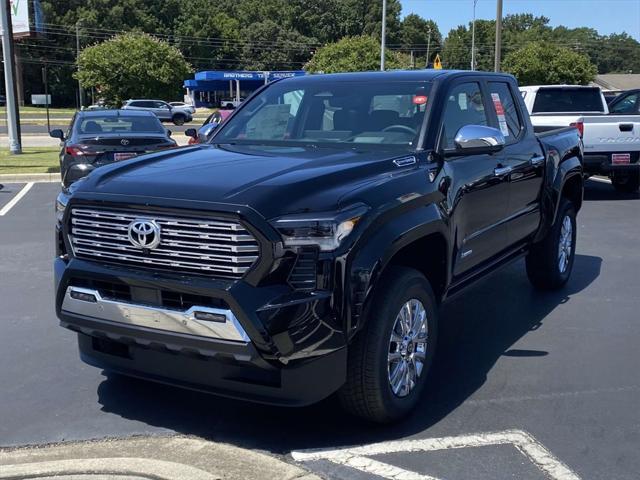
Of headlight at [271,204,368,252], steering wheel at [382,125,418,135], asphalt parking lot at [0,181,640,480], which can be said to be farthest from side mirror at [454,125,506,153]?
asphalt parking lot at [0,181,640,480]

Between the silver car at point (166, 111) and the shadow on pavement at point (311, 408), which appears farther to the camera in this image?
the silver car at point (166, 111)

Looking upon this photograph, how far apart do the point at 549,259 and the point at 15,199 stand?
966 cm

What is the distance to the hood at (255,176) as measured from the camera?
11.8ft

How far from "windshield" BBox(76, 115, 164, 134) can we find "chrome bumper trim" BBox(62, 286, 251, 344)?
352 inches

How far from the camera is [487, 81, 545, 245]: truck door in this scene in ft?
18.7

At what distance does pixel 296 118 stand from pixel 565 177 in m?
2.85

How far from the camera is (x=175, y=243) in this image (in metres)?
3.61

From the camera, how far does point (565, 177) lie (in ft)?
22.2

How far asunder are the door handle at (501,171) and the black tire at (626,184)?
9.32 metres

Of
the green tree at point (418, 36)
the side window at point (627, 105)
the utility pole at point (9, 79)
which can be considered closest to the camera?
the side window at point (627, 105)

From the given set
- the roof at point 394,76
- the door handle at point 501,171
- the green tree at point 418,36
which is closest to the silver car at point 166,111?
the roof at point 394,76

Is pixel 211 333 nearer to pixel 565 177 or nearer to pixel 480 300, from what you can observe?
pixel 480 300

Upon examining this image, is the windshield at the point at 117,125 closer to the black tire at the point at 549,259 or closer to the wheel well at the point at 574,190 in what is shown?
the wheel well at the point at 574,190

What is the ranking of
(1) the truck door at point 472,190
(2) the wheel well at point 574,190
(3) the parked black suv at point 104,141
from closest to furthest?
(1) the truck door at point 472,190
(2) the wheel well at point 574,190
(3) the parked black suv at point 104,141
